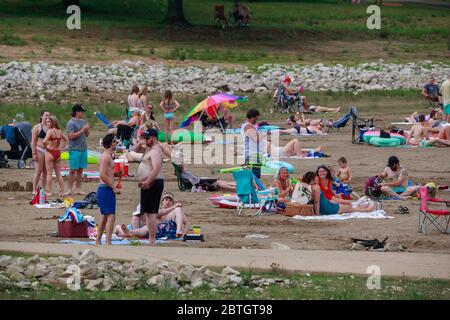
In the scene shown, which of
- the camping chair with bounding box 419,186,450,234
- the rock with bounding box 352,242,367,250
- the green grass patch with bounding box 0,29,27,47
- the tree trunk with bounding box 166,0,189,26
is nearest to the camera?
the rock with bounding box 352,242,367,250

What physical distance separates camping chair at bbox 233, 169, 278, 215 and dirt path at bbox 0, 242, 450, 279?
3.73m

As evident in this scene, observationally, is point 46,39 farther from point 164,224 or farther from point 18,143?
point 164,224

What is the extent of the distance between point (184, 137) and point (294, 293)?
1714 cm

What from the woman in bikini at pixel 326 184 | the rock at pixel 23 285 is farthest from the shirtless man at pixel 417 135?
the rock at pixel 23 285

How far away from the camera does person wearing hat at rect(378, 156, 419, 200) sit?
72.4 feet

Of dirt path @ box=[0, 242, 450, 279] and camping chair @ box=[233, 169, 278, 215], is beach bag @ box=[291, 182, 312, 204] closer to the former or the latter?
camping chair @ box=[233, 169, 278, 215]

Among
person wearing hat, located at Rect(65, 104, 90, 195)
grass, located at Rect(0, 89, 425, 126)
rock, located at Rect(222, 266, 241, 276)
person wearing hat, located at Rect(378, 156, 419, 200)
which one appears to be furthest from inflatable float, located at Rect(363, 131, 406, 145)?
rock, located at Rect(222, 266, 241, 276)

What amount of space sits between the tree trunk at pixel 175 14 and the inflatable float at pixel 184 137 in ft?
82.6

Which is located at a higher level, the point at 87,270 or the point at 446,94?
the point at 446,94

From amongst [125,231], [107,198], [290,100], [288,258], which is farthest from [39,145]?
[290,100]

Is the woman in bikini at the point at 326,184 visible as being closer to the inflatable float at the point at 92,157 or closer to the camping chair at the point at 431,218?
the camping chair at the point at 431,218

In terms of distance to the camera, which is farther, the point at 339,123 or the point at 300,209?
the point at 339,123

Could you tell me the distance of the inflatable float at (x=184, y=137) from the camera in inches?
1187

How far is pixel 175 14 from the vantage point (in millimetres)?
55906
